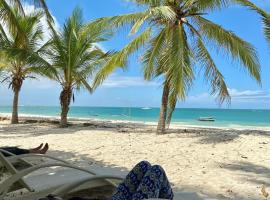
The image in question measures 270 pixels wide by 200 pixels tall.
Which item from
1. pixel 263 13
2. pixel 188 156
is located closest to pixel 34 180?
pixel 188 156

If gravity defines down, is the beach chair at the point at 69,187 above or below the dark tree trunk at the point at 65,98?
below

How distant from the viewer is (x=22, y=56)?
526 inches

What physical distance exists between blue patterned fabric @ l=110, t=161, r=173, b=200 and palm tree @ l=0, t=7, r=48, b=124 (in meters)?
11.2

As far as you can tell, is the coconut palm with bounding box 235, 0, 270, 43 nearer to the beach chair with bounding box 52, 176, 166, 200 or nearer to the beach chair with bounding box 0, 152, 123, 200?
the beach chair with bounding box 0, 152, 123, 200

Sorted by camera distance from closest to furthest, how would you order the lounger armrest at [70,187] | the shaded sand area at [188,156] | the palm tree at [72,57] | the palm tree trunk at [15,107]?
the lounger armrest at [70,187]
the shaded sand area at [188,156]
the palm tree at [72,57]
the palm tree trunk at [15,107]

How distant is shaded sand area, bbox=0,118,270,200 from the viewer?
561cm

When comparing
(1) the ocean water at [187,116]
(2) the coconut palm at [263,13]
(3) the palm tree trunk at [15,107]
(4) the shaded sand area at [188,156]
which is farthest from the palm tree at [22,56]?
(1) the ocean water at [187,116]

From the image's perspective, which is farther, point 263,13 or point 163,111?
point 163,111

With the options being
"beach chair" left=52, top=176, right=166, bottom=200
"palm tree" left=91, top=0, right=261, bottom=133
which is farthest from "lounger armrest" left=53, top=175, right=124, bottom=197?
"palm tree" left=91, top=0, right=261, bottom=133

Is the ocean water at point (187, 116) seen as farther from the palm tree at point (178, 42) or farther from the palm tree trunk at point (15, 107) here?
the palm tree at point (178, 42)

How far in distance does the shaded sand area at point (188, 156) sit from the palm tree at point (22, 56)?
3.05 meters

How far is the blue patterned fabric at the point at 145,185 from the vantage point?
2129 mm

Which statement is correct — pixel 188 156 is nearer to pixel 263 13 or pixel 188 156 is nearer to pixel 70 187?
pixel 263 13

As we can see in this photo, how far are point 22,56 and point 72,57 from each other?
6.26ft
